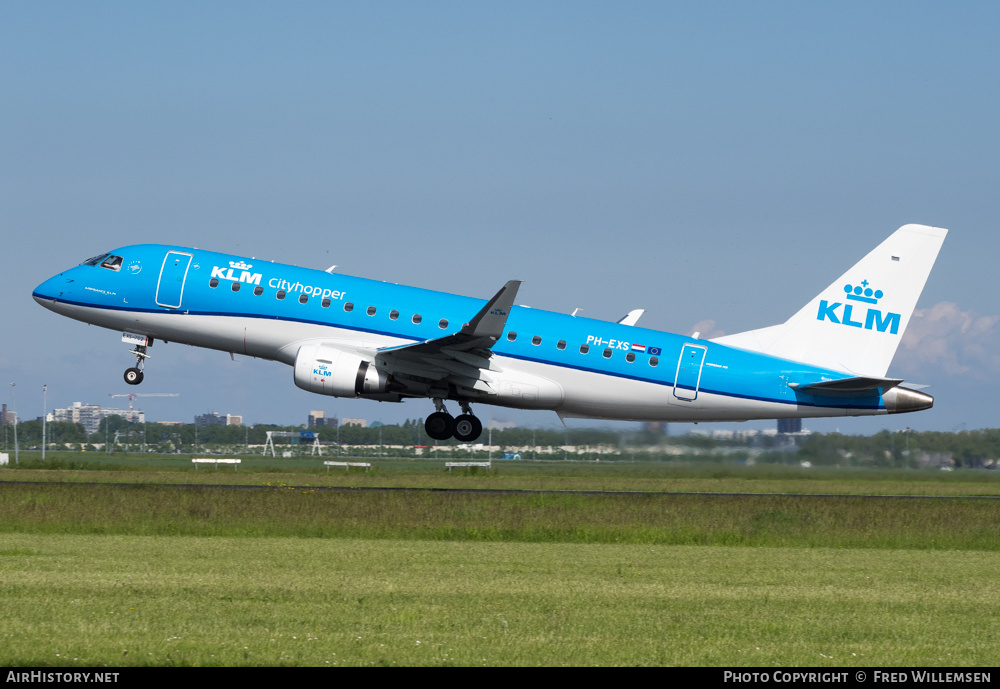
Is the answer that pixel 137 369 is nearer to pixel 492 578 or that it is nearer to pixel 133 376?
pixel 133 376

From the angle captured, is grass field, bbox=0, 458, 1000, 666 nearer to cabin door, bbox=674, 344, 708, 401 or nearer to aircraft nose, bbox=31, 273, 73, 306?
cabin door, bbox=674, 344, 708, 401

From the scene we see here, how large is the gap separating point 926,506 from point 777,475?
8886mm

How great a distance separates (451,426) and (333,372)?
191 inches

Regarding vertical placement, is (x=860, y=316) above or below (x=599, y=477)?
above

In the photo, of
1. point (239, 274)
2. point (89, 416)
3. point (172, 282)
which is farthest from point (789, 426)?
point (89, 416)

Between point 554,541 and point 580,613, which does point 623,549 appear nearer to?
point 554,541

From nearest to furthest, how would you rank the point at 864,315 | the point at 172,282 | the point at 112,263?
the point at 172,282 → the point at 112,263 → the point at 864,315

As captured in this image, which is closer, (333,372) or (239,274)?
(333,372)

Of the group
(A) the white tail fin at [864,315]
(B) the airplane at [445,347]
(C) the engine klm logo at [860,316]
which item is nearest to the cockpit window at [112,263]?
(B) the airplane at [445,347]

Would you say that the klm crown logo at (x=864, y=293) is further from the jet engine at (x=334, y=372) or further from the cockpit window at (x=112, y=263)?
the cockpit window at (x=112, y=263)

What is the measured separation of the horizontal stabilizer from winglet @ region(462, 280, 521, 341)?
966cm

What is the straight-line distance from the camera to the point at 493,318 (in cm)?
3444
